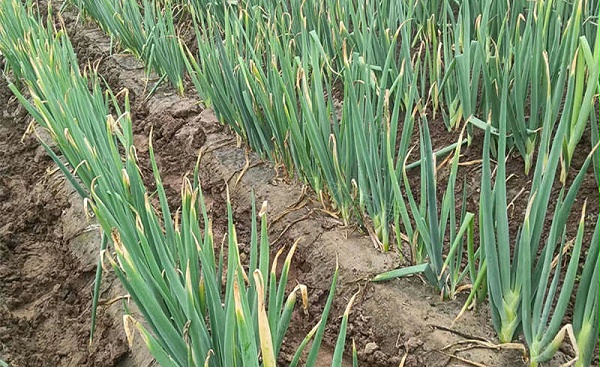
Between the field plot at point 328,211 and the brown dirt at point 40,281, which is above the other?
the field plot at point 328,211

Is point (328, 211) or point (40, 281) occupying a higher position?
point (328, 211)

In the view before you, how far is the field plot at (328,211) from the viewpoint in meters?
0.91

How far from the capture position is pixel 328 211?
152cm

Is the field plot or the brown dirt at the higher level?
the field plot

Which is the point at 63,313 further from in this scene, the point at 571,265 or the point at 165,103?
the point at 571,265

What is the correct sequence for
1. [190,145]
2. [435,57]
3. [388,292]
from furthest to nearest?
1. [190,145]
2. [435,57]
3. [388,292]

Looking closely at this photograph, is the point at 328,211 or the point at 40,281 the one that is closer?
the point at 328,211

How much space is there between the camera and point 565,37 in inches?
52.6

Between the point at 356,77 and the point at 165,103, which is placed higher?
the point at 356,77

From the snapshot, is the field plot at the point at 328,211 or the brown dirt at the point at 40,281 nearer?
the field plot at the point at 328,211

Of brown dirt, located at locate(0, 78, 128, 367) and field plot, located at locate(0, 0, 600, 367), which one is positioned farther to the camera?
brown dirt, located at locate(0, 78, 128, 367)

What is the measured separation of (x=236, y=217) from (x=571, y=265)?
1037 millimetres

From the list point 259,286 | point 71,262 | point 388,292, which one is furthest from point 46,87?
point 259,286

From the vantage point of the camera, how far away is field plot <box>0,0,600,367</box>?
35.9 inches
